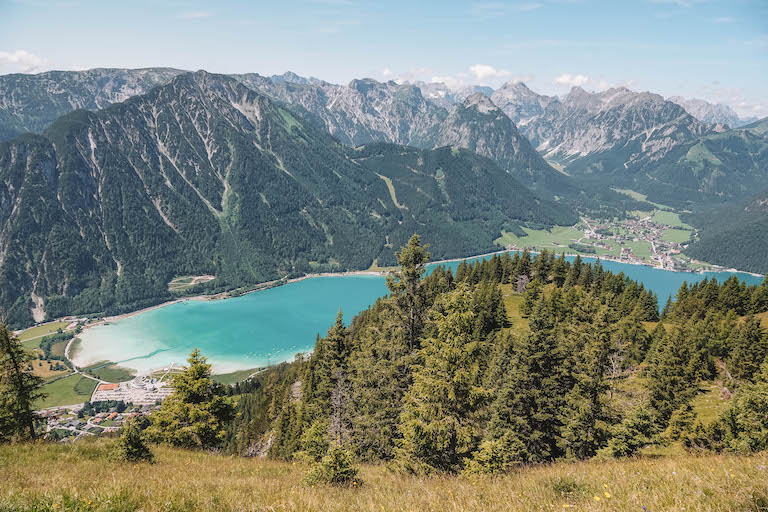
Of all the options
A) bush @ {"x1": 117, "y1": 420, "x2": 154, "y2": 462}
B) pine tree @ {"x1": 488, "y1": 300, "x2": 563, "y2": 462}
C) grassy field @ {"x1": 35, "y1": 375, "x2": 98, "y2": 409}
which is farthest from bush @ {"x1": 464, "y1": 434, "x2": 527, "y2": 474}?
grassy field @ {"x1": 35, "y1": 375, "x2": 98, "y2": 409}

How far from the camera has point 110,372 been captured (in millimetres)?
136375

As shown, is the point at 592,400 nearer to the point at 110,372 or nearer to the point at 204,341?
the point at 110,372

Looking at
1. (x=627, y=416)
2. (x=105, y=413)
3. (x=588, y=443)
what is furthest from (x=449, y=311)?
(x=105, y=413)

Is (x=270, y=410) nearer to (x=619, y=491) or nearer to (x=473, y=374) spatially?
(x=473, y=374)

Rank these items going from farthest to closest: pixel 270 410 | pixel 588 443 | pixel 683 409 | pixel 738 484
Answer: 1. pixel 270 410
2. pixel 683 409
3. pixel 588 443
4. pixel 738 484

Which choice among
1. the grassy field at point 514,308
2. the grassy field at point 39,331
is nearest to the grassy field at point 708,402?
the grassy field at point 514,308

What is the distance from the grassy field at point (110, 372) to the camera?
13225cm

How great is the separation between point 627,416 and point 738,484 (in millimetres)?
20826

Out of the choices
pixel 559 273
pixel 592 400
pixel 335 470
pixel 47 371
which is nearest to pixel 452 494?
pixel 335 470

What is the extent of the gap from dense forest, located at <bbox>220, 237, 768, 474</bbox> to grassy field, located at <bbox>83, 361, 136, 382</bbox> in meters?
104

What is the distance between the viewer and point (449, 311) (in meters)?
19.4

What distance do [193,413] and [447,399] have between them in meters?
21.6

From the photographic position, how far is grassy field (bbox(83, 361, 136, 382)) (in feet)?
434

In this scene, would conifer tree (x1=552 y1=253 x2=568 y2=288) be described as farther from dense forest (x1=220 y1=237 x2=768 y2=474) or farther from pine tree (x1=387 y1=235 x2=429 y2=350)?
pine tree (x1=387 y1=235 x2=429 y2=350)
